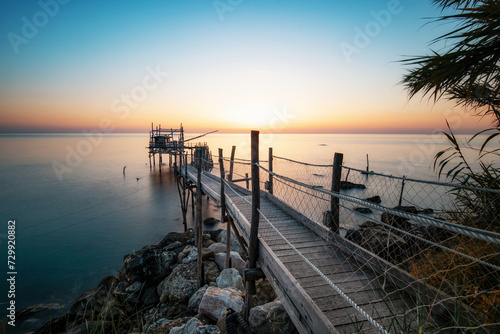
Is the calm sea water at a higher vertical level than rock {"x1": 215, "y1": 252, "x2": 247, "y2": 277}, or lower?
lower

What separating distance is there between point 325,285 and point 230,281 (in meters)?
4.18

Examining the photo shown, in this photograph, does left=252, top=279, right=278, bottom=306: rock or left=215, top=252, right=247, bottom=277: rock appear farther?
left=215, top=252, right=247, bottom=277: rock

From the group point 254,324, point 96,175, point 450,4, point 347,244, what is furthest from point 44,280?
point 96,175

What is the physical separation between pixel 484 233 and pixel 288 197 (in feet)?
54.8

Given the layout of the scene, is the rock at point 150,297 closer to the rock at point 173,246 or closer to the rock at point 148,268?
the rock at point 148,268

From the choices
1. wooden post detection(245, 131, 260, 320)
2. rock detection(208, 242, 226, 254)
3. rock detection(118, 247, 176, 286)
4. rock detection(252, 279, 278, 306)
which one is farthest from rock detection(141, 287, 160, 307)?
wooden post detection(245, 131, 260, 320)

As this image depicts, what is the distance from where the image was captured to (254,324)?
436 centimetres

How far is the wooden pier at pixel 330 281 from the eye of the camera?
229 centimetres

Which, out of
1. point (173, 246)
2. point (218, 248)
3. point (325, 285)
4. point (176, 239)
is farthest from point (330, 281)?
point (176, 239)

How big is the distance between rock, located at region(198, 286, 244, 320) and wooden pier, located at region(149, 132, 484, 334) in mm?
816

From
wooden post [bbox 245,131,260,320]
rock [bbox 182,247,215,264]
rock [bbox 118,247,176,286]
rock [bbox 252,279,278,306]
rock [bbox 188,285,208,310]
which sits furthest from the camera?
rock [bbox 182,247,215,264]

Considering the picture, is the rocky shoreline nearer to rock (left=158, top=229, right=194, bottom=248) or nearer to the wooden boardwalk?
rock (left=158, top=229, right=194, bottom=248)

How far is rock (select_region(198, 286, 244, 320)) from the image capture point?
16.9 ft

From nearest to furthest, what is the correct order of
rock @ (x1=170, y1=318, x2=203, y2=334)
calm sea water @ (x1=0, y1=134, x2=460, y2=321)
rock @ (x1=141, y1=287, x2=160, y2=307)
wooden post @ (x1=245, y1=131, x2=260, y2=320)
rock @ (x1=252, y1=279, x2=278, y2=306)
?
wooden post @ (x1=245, y1=131, x2=260, y2=320) → rock @ (x1=170, y1=318, x2=203, y2=334) → rock @ (x1=252, y1=279, x2=278, y2=306) → rock @ (x1=141, y1=287, x2=160, y2=307) → calm sea water @ (x1=0, y1=134, x2=460, y2=321)
